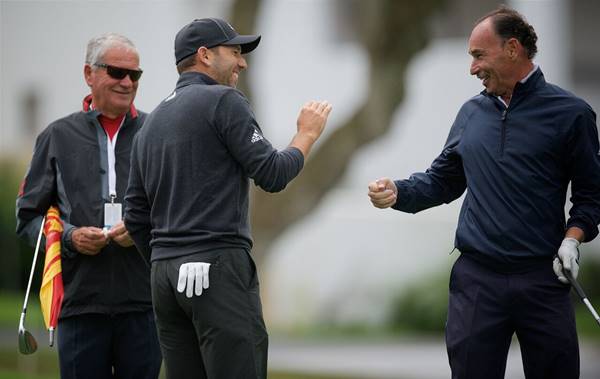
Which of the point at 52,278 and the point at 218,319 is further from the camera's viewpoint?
the point at 52,278

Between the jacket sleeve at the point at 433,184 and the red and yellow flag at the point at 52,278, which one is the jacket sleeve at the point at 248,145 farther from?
the red and yellow flag at the point at 52,278

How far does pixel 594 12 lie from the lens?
54.8 feet

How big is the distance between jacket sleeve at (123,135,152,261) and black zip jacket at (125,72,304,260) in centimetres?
23

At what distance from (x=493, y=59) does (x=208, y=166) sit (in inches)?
50.9

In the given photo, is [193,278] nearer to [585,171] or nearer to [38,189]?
[38,189]

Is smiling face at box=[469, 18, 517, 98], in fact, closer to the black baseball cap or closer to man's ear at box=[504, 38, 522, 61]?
man's ear at box=[504, 38, 522, 61]

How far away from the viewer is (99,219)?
5242 millimetres

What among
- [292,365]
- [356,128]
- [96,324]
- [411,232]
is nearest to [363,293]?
[411,232]

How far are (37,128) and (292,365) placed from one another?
875 cm

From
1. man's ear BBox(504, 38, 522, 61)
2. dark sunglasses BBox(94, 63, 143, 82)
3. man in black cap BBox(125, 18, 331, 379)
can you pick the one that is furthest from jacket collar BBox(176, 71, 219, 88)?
man's ear BBox(504, 38, 522, 61)

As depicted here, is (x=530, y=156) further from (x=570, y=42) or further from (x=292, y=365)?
(x=570, y=42)

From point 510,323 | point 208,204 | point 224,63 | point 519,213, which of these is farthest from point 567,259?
point 224,63

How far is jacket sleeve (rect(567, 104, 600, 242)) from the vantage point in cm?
452

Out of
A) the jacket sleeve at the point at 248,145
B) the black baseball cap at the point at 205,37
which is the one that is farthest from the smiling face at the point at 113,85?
the jacket sleeve at the point at 248,145
